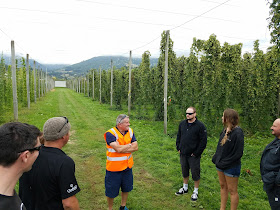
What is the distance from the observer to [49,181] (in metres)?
1.92

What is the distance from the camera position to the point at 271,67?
10.5 m

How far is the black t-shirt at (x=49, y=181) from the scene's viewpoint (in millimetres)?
1920

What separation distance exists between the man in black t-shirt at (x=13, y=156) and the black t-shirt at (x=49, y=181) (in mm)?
580

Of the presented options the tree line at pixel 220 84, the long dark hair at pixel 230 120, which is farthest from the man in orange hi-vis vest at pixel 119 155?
the tree line at pixel 220 84

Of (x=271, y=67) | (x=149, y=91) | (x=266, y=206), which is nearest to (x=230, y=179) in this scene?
(x=266, y=206)

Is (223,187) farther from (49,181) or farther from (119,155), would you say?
(49,181)

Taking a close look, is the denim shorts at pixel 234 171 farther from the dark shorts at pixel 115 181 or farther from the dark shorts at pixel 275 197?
the dark shorts at pixel 115 181

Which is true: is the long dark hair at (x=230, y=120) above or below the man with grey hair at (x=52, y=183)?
above

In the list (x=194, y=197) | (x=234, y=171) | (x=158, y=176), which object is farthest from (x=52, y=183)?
(x=158, y=176)

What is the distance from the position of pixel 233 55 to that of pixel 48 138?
873 cm

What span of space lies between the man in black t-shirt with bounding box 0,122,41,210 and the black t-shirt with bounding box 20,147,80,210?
580 mm

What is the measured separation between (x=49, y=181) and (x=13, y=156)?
771 millimetres

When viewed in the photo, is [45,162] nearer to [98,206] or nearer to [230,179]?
[98,206]

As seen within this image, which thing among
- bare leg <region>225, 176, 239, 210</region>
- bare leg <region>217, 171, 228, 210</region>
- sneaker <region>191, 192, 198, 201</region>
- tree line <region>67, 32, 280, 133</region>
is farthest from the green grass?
tree line <region>67, 32, 280, 133</region>
